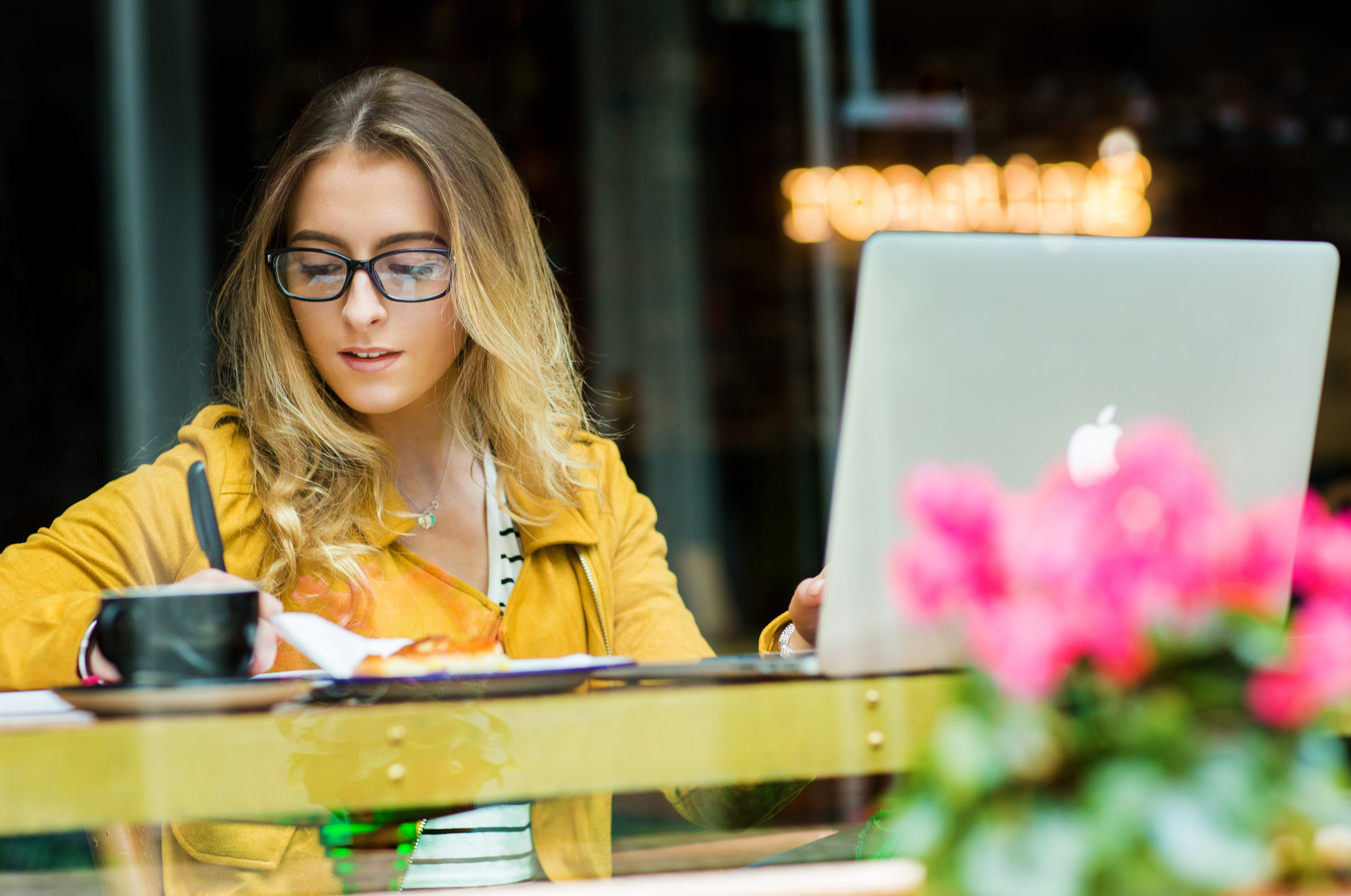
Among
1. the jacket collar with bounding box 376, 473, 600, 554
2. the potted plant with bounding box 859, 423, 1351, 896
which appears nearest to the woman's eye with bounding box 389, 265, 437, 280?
the jacket collar with bounding box 376, 473, 600, 554

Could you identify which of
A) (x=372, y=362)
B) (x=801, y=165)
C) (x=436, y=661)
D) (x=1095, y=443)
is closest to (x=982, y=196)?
(x=801, y=165)

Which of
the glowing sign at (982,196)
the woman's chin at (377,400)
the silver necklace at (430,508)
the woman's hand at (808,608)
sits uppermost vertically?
the glowing sign at (982,196)

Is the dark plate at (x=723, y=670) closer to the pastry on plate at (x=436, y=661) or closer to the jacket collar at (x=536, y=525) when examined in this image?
the pastry on plate at (x=436, y=661)

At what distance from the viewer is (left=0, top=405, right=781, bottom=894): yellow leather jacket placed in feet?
2.82

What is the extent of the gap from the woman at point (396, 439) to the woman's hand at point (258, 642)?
0.25m

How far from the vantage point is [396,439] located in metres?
1.36

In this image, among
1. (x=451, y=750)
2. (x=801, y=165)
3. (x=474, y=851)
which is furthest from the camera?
(x=801, y=165)

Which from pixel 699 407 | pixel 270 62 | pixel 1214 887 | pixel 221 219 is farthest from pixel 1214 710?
pixel 699 407

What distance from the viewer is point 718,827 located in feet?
2.89

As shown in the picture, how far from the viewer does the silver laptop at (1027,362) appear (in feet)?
2.31

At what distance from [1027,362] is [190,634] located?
554mm

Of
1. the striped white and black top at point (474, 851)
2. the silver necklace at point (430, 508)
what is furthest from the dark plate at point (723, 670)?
the silver necklace at point (430, 508)

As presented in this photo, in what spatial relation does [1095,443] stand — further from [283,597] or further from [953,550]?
[283,597]

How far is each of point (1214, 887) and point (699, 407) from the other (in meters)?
3.74
